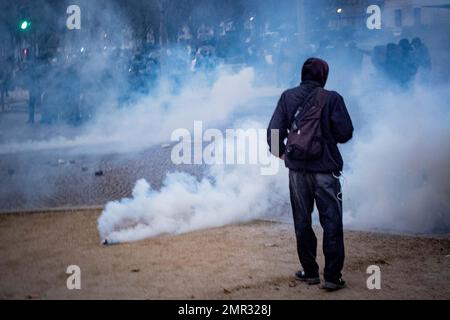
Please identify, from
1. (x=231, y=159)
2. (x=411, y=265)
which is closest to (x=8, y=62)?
(x=231, y=159)

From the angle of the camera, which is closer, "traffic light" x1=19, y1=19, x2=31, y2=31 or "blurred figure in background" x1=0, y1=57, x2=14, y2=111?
"traffic light" x1=19, y1=19, x2=31, y2=31

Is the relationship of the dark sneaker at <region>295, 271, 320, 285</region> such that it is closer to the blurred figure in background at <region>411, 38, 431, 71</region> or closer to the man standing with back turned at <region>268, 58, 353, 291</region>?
the man standing with back turned at <region>268, 58, 353, 291</region>

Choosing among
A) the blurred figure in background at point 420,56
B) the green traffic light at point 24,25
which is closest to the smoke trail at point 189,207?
the green traffic light at point 24,25

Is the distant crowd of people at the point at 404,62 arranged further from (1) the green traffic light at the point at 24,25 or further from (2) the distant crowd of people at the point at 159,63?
(1) the green traffic light at the point at 24,25

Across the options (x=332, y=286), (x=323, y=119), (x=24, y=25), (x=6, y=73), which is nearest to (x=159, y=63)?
(x=24, y=25)

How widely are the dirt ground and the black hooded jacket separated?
0.88m

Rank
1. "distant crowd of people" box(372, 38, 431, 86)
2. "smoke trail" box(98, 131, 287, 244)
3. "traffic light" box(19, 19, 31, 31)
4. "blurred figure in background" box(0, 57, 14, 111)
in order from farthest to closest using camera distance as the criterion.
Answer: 1. "blurred figure in background" box(0, 57, 14, 111)
2. "distant crowd of people" box(372, 38, 431, 86)
3. "traffic light" box(19, 19, 31, 31)
4. "smoke trail" box(98, 131, 287, 244)

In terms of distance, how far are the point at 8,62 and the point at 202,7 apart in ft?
18.6

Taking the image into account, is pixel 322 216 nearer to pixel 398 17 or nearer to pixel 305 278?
pixel 305 278

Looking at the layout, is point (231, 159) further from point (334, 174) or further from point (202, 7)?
point (202, 7)

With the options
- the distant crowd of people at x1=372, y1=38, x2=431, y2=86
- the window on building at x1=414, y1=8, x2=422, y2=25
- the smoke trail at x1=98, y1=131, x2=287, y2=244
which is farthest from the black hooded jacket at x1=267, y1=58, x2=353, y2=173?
the window on building at x1=414, y1=8, x2=422, y2=25

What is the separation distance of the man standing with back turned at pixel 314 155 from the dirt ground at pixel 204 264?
28 centimetres

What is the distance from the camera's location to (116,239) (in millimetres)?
6012

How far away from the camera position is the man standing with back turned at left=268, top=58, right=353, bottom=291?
4.55m
